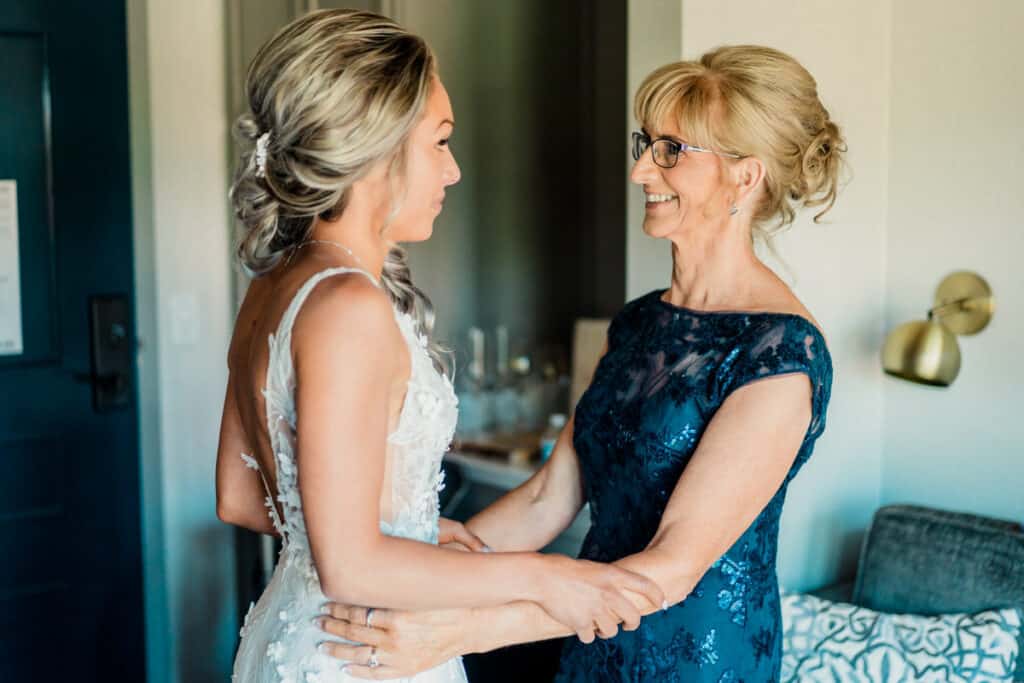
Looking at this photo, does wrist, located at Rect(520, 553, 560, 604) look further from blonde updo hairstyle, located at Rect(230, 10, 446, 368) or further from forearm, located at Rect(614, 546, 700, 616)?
blonde updo hairstyle, located at Rect(230, 10, 446, 368)

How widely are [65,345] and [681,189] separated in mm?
1827

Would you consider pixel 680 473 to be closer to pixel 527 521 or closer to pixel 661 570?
pixel 661 570

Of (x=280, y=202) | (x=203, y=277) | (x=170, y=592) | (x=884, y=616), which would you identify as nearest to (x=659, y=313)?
(x=280, y=202)

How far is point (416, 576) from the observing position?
1.31m

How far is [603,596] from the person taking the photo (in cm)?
151

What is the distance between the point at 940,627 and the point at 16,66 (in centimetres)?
256

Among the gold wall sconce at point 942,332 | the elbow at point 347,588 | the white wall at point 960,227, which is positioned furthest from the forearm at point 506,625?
the white wall at point 960,227

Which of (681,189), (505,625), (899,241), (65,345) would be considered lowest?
(505,625)

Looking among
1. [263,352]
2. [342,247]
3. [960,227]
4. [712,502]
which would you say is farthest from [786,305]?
[960,227]

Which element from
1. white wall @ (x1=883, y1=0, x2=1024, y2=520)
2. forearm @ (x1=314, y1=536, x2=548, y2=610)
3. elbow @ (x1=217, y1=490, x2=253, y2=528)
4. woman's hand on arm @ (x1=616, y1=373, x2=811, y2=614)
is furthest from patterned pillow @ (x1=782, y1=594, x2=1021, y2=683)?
elbow @ (x1=217, y1=490, x2=253, y2=528)

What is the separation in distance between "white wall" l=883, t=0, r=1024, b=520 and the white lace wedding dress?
1.61 m

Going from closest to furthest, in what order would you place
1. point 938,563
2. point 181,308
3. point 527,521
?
1. point 527,521
2. point 938,563
3. point 181,308

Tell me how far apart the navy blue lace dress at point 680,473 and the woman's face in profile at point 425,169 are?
1.71 feet

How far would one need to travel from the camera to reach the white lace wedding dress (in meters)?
1.39
